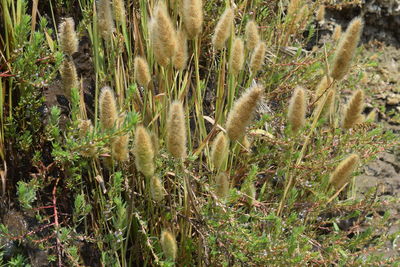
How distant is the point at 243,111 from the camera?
1.26 m

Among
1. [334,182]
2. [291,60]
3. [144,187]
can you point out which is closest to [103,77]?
[144,187]

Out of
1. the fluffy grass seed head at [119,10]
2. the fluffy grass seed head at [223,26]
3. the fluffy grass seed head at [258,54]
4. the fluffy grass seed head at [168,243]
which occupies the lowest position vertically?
the fluffy grass seed head at [168,243]

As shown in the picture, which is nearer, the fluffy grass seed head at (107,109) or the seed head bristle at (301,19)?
the fluffy grass seed head at (107,109)

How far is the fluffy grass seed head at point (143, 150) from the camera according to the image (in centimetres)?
120

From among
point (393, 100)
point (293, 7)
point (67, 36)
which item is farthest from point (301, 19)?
point (67, 36)

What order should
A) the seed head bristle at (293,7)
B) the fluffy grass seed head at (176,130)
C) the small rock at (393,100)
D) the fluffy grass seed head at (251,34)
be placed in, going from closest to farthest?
the fluffy grass seed head at (176,130) < the fluffy grass seed head at (251,34) < the seed head bristle at (293,7) < the small rock at (393,100)

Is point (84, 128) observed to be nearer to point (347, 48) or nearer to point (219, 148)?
point (219, 148)

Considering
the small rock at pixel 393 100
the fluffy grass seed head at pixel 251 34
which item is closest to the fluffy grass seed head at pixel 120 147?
the fluffy grass seed head at pixel 251 34

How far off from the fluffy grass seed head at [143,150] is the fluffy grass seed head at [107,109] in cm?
8

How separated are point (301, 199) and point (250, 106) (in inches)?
32.8

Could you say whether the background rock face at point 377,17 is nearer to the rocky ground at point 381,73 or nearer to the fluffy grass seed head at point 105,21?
the rocky ground at point 381,73

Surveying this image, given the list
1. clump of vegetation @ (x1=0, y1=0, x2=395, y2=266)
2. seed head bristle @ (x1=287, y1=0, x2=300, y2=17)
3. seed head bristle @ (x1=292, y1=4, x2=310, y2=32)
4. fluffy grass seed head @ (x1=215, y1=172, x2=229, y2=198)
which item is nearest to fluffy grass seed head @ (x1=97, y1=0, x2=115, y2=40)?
clump of vegetation @ (x1=0, y1=0, x2=395, y2=266)

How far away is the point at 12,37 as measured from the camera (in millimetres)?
1468

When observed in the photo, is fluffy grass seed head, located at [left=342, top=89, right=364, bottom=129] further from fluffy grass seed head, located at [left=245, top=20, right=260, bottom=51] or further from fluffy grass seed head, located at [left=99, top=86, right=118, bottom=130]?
fluffy grass seed head, located at [left=99, top=86, right=118, bottom=130]
